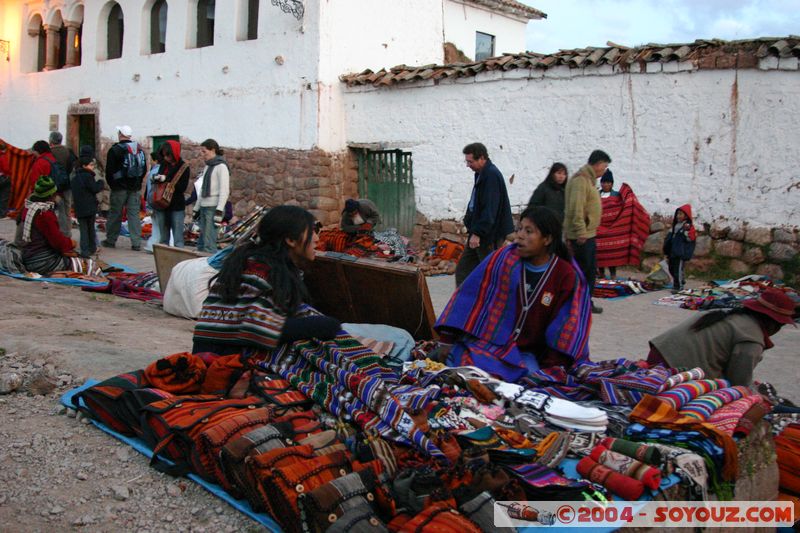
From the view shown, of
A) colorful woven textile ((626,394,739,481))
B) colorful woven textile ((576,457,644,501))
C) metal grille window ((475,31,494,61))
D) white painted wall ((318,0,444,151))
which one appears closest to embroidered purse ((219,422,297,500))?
colorful woven textile ((576,457,644,501))

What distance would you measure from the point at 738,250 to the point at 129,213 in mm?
8181

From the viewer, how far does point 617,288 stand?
924 centimetres

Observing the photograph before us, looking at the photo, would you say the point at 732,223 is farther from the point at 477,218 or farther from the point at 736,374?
the point at 736,374

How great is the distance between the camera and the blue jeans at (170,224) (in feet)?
34.2

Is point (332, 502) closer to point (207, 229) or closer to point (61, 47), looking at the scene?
point (207, 229)

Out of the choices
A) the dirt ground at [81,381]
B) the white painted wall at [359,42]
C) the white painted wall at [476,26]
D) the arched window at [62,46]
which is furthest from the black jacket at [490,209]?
the arched window at [62,46]

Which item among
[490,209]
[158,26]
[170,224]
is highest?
[158,26]

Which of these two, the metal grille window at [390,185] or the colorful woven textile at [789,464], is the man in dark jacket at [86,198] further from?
the colorful woven textile at [789,464]

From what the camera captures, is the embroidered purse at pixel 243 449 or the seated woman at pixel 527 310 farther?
the seated woman at pixel 527 310

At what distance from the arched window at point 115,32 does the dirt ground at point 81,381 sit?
38.2ft

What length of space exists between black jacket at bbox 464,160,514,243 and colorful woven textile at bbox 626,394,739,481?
3369 millimetres

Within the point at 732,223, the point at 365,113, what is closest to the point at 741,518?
the point at 732,223

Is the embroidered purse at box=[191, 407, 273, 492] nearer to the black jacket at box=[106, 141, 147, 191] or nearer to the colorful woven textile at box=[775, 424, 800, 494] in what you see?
the colorful woven textile at box=[775, 424, 800, 494]

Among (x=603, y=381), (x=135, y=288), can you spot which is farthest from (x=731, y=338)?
(x=135, y=288)
